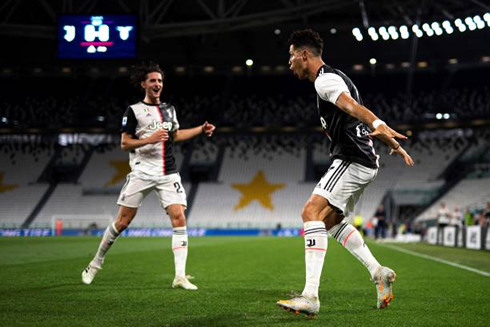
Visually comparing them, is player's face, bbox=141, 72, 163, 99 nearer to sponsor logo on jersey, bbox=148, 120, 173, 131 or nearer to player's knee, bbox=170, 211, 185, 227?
sponsor logo on jersey, bbox=148, 120, 173, 131

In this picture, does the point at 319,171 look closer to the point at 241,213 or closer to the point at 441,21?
the point at 241,213

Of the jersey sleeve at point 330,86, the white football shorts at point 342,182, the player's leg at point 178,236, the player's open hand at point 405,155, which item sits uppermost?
the jersey sleeve at point 330,86

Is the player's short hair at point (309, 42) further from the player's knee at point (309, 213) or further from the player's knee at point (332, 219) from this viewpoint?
the player's knee at point (332, 219)

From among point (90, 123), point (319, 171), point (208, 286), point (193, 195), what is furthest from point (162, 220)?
point (208, 286)

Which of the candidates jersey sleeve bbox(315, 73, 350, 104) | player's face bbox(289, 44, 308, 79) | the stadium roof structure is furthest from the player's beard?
the stadium roof structure

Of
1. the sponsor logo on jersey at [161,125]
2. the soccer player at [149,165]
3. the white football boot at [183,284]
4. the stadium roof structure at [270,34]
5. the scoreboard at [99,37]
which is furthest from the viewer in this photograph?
the stadium roof structure at [270,34]

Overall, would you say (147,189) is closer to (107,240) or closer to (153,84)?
(107,240)

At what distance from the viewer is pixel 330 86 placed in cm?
470

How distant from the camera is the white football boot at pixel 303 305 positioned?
14.9 ft

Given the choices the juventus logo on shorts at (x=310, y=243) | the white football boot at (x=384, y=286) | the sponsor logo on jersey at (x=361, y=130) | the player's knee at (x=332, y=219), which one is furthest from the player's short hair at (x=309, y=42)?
the white football boot at (x=384, y=286)

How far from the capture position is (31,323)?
433 cm

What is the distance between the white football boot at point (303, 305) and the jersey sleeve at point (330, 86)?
4.90 feet

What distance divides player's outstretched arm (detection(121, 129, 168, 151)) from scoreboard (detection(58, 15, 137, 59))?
9886 millimetres

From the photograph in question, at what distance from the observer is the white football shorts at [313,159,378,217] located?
4.92 m
